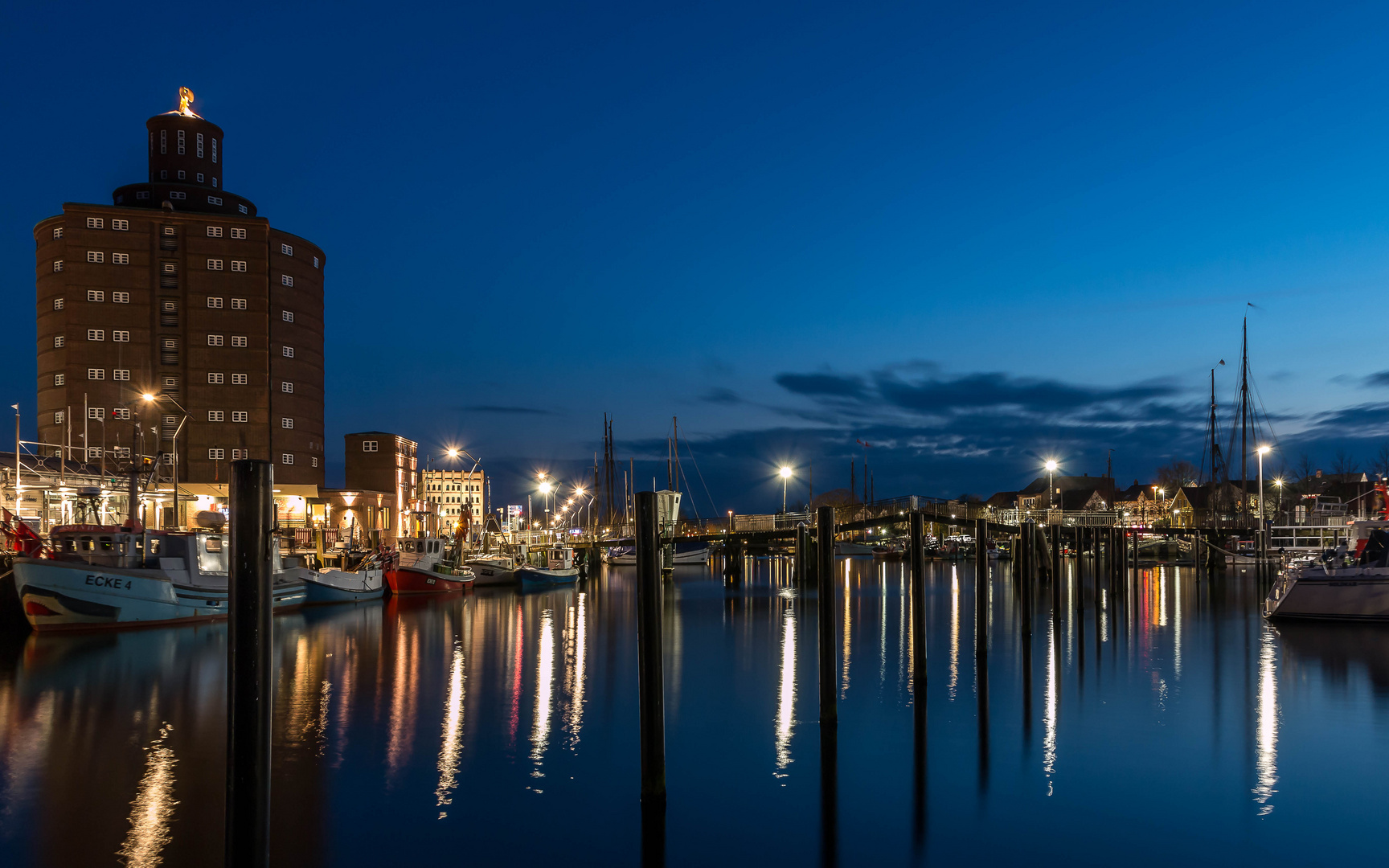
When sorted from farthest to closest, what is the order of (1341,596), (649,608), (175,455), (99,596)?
(175,455)
(1341,596)
(99,596)
(649,608)

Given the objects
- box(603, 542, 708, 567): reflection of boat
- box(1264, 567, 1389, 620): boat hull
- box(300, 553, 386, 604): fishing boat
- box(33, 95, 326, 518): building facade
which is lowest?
box(603, 542, 708, 567): reflection of boat

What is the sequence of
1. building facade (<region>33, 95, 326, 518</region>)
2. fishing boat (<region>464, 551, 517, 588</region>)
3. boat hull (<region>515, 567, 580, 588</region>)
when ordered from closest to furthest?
fishing boat (<region>464, 551, 517, 588</region>) < boat hull (<region>515, 567, 580, 588</region>) < building facade (<region>33, 95, 326, 518</region>)

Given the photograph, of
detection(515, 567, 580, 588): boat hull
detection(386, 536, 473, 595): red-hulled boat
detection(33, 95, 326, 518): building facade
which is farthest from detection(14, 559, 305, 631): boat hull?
detection(33, 95, 326, 518): building facade

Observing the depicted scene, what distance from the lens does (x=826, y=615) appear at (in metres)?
19.6

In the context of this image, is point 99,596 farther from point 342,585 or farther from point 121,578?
point 342,585

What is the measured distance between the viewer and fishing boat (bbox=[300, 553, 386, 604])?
172 feet

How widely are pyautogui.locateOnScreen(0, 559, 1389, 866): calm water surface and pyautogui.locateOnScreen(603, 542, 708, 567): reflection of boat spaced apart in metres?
67.1

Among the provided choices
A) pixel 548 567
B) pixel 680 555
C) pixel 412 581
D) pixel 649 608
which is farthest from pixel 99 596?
pixel 680 555

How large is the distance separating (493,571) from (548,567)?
7.73 m

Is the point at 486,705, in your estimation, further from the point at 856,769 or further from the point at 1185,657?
the point at 1185,657

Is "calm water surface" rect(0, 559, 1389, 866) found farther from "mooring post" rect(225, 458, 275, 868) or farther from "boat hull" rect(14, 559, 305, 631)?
"mooring post" rect(225, 458, 275, 868)

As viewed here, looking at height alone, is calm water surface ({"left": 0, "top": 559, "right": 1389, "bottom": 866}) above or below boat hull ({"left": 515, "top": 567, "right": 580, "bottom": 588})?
above

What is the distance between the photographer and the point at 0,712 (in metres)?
23.5

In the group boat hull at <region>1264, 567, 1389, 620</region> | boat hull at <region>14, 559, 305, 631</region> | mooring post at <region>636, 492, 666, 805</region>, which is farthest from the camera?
boat hull at <region>1264, 567, 1389, 620</region>
